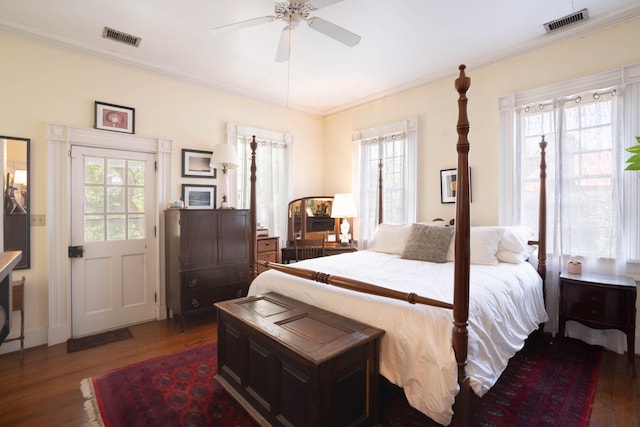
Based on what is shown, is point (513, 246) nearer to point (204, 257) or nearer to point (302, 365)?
point (302, 365)

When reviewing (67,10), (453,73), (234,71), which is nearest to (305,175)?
(234,71)

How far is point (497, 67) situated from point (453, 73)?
45 cm

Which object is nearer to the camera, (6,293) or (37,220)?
(6,293)

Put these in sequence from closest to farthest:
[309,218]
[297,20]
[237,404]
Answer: [237,404] → [297,20] → [309,218]

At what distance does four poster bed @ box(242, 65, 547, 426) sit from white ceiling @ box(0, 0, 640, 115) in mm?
1137

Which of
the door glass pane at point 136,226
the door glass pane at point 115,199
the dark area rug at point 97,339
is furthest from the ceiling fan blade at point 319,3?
the dark area rug at point 97,339

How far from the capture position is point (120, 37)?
2.89 m

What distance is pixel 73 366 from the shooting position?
2.54m

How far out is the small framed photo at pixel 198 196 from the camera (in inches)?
147

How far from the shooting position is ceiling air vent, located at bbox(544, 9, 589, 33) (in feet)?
8.35

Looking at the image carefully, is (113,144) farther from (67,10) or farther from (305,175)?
(305,175)

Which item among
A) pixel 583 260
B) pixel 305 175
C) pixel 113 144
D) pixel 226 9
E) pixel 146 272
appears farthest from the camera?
pixel 305 175

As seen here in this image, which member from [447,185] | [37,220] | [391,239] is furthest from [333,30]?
[37,220]

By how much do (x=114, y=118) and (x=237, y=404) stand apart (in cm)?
305
